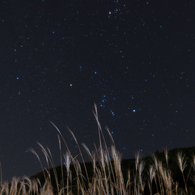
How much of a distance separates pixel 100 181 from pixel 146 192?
6.92 ft

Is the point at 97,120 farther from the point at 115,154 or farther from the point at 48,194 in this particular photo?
the point at 48,194

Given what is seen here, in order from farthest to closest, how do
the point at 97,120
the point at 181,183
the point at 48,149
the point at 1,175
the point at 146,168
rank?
the point at 146,168, the point at 181,183, the point at 1,175, the point at 48,149, the point at 97,120

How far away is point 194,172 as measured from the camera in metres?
3.91

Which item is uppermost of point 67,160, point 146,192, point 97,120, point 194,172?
point 97,120

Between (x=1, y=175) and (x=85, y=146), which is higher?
(x=85, y=146)

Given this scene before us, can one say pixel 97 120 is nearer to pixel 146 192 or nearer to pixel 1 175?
pixel 1 175

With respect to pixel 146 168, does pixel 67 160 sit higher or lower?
higher

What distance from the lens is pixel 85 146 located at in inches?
77.7

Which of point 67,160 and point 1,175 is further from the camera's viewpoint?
point 1,175

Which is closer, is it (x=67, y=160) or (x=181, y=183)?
(x=67, y=160)

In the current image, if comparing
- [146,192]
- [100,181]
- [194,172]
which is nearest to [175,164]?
[194,172]

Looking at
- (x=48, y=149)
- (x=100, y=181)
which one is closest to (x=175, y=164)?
(x=100, y=181)

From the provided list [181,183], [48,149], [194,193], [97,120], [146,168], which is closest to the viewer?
[97,120]

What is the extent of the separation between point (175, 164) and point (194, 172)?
0.37 meters
